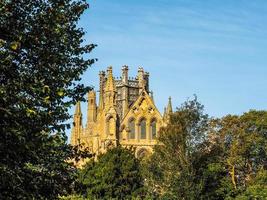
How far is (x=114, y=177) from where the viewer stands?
221 feet

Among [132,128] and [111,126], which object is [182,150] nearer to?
[111,126]

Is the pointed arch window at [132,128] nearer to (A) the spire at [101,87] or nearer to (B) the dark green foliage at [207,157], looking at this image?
(A) the spire at [101,87]

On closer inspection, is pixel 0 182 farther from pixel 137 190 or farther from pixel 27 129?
pixel 137 190

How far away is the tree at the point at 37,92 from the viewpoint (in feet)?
57.7

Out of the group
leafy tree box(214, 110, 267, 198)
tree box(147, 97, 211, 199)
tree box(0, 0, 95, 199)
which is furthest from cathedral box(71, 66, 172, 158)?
tree box(0, 0, 95, 199)

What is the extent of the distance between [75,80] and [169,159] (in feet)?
106

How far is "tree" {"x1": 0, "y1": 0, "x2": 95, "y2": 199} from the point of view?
1758 centimetres

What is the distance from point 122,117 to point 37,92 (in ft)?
289

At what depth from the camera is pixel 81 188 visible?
21.9 meters

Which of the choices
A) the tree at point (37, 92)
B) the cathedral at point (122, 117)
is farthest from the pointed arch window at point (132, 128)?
the tree at point (37, 92)

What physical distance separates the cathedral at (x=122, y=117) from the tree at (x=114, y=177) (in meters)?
25.4

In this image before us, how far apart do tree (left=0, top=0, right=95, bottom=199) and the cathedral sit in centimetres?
7574

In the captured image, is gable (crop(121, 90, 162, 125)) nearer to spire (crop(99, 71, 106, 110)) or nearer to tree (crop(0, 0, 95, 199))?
spire (crop(99, 71, 106, 110))

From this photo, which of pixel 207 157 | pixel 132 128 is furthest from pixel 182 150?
pixel 132 128
